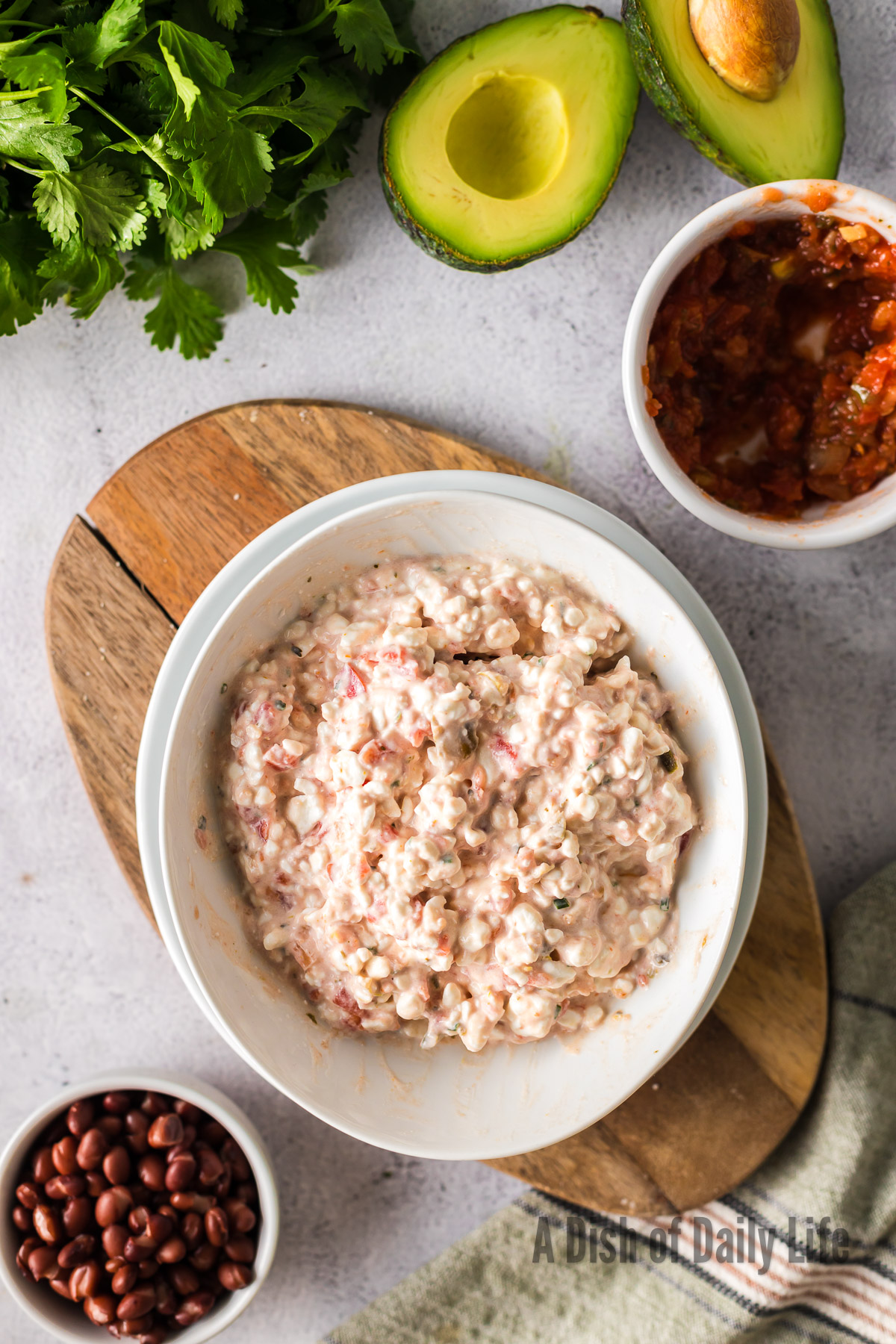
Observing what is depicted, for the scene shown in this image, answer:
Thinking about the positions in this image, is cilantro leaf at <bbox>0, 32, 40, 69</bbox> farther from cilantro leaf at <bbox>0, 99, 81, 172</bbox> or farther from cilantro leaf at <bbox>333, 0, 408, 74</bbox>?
cilantro leaf at <bbox>333, 0, 408, 74</bbox>

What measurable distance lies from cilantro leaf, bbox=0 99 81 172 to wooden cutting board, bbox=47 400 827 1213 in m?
0.48

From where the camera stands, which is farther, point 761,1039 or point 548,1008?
point 761,1039

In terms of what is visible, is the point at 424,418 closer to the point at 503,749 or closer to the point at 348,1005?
the point at 503,749

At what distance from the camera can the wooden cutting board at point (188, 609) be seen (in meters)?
1.88

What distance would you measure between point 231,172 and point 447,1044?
59.9 inches

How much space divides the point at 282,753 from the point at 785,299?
124 centimetres

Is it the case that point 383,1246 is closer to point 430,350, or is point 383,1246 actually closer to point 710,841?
point 710,841

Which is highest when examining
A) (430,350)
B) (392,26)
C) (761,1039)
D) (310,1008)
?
(392,26)

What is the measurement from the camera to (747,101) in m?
1.66

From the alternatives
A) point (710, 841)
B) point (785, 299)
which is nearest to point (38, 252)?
point (785, 299)

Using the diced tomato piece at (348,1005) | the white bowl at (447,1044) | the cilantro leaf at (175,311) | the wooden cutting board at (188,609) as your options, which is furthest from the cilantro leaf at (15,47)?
the diced tomato piece at (348,1005)

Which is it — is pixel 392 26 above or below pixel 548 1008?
above

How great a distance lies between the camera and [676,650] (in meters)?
1.59

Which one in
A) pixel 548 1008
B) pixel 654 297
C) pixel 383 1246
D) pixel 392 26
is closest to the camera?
pixel 548 1008
